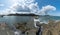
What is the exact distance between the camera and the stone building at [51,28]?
3827 millimetres

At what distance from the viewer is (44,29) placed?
3891mm

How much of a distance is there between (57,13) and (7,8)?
1230 mm

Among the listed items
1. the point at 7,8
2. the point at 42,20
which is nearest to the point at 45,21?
the point at 42,20

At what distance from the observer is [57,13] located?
12.7 feet

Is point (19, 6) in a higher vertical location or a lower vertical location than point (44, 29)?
higher

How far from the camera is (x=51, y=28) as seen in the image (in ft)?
12.7

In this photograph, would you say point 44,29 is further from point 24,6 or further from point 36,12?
point 24,6

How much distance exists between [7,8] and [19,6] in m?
0.30

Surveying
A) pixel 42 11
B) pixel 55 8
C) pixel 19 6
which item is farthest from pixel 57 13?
pixel 19 6

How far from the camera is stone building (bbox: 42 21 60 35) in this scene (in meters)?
3.83

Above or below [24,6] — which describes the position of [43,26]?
below

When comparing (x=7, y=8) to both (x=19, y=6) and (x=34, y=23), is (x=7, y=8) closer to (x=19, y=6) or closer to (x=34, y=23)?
(x=19, y=6)

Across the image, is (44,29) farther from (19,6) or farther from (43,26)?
(19,6)

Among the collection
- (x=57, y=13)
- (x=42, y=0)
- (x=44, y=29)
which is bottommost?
(x=44, y=29)
